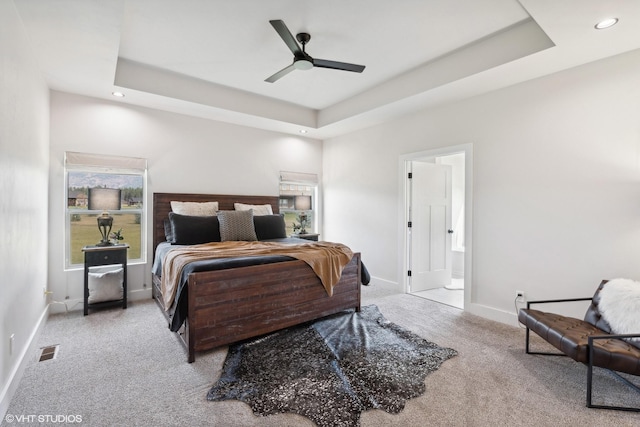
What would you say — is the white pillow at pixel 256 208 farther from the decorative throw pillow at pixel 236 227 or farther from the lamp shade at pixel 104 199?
the lamp shade at pixel 104 199

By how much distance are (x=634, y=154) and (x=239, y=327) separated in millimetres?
3692

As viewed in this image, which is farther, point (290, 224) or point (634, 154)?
point (290, 224)

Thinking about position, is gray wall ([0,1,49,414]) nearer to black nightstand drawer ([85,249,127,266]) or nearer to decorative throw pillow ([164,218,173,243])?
black nightstand drawer ([85,249,127,266])

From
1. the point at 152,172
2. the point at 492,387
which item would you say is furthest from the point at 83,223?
the point at 492,387

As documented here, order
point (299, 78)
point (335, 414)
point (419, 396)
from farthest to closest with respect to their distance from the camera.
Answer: point (299, 78), point (419, 396), point (335, 414)

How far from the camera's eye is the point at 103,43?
2514 millimetres

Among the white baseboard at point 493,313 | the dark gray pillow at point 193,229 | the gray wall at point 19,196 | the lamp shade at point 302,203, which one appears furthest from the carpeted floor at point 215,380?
the lamp shade at point 302,203

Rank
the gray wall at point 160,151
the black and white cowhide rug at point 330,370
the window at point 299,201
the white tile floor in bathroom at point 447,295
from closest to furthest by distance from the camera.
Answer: the black and white cowhide rug at point 330,370
the gray wall at point 160,151
the white tile floor in bathroom at point 447,295
the window at point 299,201

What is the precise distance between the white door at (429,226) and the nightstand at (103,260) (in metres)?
3.83

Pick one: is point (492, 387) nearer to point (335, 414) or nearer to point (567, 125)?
point (335, 414)

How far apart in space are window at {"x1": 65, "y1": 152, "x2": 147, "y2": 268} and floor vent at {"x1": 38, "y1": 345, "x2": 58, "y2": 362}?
132 centimetres

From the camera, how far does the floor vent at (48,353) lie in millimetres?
2424

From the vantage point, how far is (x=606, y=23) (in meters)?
2.15

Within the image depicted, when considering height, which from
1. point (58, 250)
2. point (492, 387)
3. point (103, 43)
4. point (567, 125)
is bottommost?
point (492, 387)
